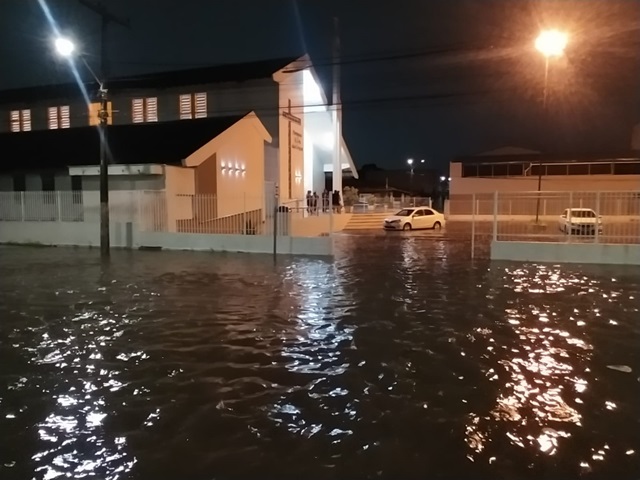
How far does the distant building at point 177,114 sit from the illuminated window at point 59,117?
62 millimetres

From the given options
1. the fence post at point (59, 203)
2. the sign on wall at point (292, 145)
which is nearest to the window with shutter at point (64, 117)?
the fence post at point (59, 203)

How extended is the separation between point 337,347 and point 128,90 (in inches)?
1159

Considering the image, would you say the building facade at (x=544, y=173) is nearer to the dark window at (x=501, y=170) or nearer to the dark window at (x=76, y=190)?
the dark window at (x=501, y=170)

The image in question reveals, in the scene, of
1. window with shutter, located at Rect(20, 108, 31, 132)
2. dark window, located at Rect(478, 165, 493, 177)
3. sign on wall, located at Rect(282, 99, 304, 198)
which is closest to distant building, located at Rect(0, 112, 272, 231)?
sign on wall, located at Rect(282, 99, 304, 198)

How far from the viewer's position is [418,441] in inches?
177

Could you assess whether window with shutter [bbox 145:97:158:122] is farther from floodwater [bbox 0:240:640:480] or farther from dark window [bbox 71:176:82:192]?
floodwater [bbox 0:240:640:480]

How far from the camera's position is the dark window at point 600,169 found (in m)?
45.1

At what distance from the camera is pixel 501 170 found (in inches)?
1865

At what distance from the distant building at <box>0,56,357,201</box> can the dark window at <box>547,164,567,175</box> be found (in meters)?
20.3

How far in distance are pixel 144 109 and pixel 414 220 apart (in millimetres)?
17172

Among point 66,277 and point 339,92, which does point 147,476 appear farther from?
point 339,92

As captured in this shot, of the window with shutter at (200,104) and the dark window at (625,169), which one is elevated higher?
the window with shutter at (200,104)

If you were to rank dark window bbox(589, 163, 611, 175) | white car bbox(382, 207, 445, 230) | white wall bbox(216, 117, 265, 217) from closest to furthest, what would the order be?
1. white wall bbox(216, 117, 265, 217)
2. white car bbox(382, 207, 445, 230)
3. dark window bbox(589, 163, 611, 175)

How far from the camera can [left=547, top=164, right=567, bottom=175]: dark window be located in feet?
152
